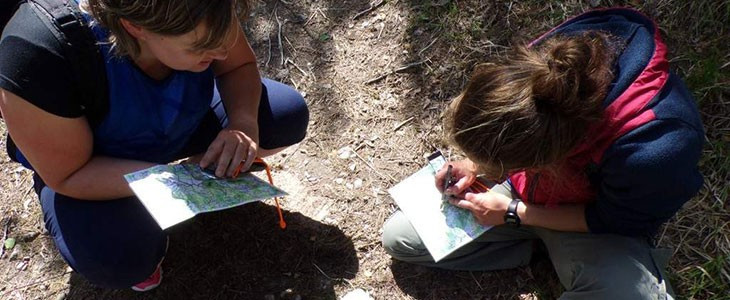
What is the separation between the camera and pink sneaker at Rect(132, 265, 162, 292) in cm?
240

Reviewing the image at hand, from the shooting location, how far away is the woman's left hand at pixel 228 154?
198cm

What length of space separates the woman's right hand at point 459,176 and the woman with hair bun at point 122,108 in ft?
2.03

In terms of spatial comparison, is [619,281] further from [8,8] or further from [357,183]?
[8,8]

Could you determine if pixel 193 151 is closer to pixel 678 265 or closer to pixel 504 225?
pixel 504 225

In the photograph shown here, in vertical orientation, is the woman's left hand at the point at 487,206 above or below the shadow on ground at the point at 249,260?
above

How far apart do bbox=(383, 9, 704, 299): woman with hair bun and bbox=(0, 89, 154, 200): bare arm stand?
3.41 feet

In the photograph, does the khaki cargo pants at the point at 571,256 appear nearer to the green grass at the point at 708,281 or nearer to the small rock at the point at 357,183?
the green grass at the point at 708,281

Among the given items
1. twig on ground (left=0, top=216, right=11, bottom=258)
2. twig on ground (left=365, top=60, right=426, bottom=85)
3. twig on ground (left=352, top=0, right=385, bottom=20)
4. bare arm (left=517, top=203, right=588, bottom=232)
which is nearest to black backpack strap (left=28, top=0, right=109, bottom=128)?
twig on ground (left=0, top=216, right=11, bottom=258)

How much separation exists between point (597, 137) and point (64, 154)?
1.51 m

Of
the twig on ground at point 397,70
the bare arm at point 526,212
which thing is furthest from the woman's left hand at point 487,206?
the twig on ground at point 397,70

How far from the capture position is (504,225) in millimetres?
2322

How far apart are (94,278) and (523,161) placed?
1477 millimetres

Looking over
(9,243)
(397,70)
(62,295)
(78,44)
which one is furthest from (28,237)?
(397,70)

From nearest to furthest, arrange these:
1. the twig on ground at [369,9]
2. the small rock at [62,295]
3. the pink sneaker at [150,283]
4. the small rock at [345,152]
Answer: the pink sneaker at [150,283] → the small rock at [62,295] → the small rock at [345,152] → the twig on ground at [369,9]
